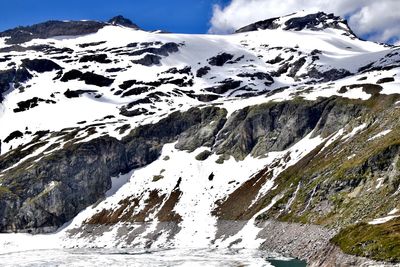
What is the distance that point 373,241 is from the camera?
197ft

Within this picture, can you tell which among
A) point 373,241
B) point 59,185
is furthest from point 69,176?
point 373,241

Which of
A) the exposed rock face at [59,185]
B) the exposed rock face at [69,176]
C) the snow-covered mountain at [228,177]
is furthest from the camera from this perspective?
the exposed rock face at [69,176]

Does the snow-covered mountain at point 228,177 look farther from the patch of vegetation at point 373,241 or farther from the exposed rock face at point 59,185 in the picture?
the patch of vegetation at point 373,241

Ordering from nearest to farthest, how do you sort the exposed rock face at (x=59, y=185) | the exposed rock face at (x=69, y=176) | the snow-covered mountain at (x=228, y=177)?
the snow-covered mountain at (x=228, y=177) → the exposed rock face at (x=59, y=185) → the exposed rock face at (x=69, y=176)

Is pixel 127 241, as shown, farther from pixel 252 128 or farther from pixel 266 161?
pixel 252 128

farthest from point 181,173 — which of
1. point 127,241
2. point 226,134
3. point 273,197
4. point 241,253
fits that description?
point 241,253

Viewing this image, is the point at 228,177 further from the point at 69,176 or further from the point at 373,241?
the point at 373,241

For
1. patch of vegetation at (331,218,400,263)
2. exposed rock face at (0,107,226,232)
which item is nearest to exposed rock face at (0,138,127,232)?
exposed rock face at (0,107,226,232)

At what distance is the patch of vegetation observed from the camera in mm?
56062

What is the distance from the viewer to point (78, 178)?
594 ft

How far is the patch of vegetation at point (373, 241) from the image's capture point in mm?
56062

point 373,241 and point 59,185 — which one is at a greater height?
point 59,185

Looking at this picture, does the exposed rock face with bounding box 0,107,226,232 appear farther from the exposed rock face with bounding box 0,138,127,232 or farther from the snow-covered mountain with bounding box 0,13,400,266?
the snow-covered mountain with bounding box 0,13,400,266

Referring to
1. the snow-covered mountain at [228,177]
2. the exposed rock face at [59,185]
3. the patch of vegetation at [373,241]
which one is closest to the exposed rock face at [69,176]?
the exposed rock face at [59,185]
